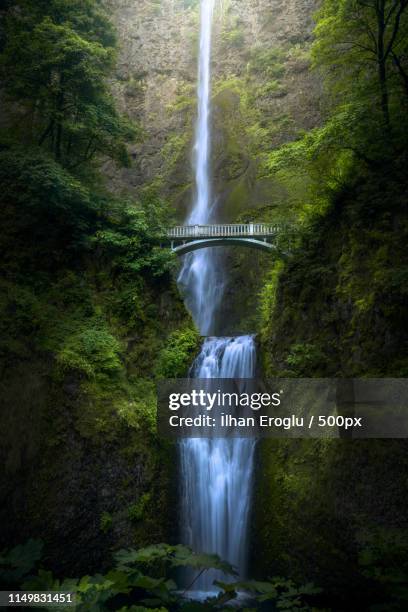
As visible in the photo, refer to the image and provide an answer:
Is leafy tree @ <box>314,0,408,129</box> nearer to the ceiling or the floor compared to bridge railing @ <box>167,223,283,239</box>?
nearer to the ceiling

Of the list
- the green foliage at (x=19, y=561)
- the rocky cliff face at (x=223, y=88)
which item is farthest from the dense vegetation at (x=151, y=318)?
the rocky cliff face at (x=223, y=88)

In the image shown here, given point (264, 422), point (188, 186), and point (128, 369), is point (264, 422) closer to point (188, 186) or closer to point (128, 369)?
point (128, 369)

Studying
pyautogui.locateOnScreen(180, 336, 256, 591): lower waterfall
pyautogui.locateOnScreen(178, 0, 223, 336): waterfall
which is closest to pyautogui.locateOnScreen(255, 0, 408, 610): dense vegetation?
pyautogui.locateOnScreen(180, 336, 256, 591): lower waterfall

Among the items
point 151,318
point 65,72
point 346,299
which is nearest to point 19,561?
point 346,299

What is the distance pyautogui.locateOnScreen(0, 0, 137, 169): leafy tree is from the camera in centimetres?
1482

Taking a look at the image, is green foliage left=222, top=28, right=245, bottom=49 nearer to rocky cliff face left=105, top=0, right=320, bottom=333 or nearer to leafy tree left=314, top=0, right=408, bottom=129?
rocky cliff face left=105, top=0, right=320, bottom=333

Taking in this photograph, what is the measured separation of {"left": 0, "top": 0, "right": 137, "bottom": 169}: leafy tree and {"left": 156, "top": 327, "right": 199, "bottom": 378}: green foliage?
23.9 feet

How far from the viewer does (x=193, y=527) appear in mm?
12266

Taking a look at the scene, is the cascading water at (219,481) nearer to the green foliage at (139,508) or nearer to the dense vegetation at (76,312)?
the dense vegetation at (76,312)

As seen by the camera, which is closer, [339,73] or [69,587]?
[69,587]

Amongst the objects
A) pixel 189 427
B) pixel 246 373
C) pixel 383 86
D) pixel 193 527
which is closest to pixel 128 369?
pixel 189 427

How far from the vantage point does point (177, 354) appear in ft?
48.1

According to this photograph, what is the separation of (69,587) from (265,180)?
25.0 m

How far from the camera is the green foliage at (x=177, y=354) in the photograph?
14320 millimetres
